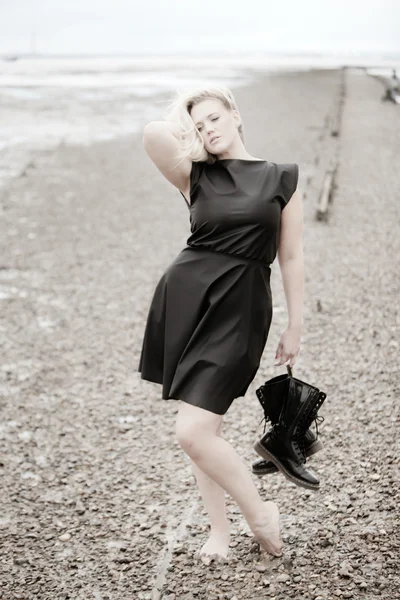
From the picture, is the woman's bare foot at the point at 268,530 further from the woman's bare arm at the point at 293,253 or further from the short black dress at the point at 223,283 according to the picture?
the woman's bare arm at the point at 293,253

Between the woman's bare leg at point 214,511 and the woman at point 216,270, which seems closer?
the woman at point 216,270

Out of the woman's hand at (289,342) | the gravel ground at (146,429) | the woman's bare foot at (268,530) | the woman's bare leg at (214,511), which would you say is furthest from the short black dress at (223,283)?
the gravel ground at (146,429)

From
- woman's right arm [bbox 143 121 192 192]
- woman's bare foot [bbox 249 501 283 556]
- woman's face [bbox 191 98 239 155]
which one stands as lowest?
woman's bare foot [bbox 249 501 283 556]

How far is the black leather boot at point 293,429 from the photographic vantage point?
2.95 m

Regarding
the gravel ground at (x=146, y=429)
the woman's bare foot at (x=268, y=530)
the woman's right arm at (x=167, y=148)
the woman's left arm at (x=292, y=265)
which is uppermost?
the woman's right arm at (x=167, y=148)

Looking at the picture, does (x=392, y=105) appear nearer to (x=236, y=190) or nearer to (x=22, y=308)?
(x=22, y=308)

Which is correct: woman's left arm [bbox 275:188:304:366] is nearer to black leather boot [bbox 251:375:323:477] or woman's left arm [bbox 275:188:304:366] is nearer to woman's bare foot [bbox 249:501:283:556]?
black leather boot [bbox 251:375:323:477]

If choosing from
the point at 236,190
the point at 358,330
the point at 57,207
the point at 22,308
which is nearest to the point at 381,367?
the point at 358,330

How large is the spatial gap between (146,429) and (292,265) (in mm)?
2278

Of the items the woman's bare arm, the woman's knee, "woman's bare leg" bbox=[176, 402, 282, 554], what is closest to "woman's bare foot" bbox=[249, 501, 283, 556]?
"woman's bare leg" bbox=[176, 402, 282, 554]

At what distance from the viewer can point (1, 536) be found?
11.9 feet

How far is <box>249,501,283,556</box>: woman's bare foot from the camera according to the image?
297cm

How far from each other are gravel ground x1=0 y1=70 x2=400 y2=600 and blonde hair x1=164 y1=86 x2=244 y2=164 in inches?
73.2

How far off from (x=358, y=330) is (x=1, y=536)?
376cm
